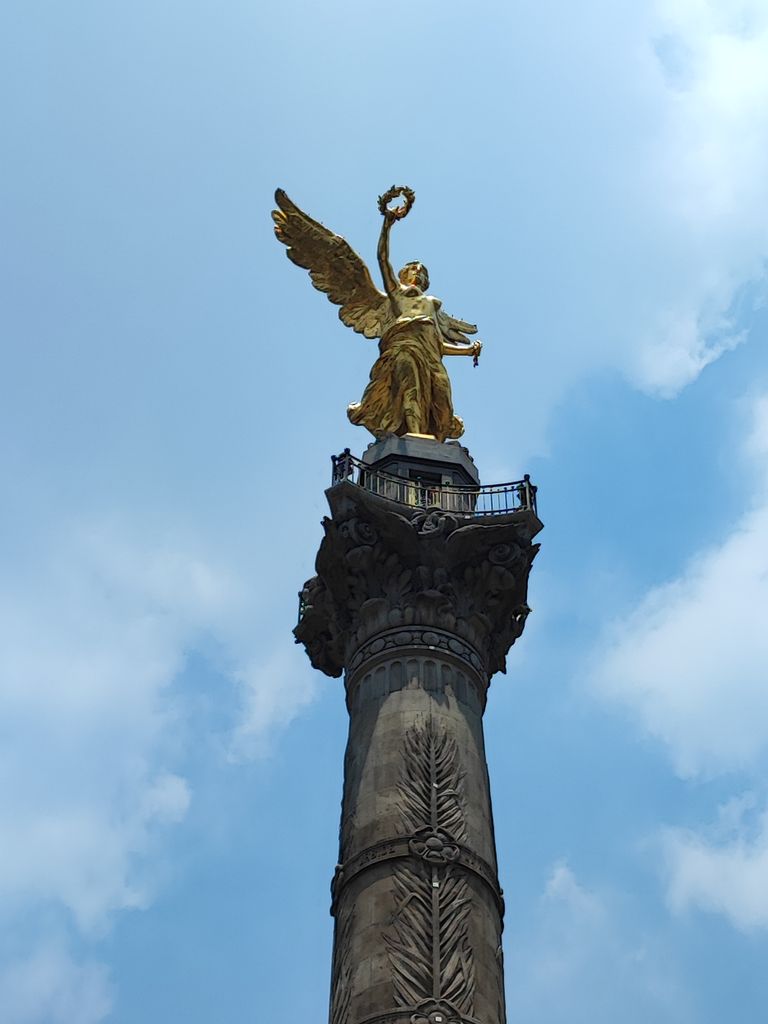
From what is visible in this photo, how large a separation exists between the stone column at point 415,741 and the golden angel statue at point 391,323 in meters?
4.21

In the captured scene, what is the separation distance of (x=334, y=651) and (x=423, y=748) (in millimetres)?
3969

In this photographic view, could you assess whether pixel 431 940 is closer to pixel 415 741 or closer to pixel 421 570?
pixel 415 741

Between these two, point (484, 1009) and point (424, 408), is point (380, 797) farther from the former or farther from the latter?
point (424, 408)

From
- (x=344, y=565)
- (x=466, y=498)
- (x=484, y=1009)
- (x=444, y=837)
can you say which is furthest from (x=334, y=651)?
(x=484, y=1009)

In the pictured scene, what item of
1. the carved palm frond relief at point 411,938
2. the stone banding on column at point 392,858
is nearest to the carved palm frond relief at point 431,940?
the carved palm frond relief at point 411,938

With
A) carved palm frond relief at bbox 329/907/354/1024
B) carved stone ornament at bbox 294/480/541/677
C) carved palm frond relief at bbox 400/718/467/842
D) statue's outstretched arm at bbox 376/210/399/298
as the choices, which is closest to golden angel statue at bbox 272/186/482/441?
statue's outstretched arm at bbox 376/210/399/298

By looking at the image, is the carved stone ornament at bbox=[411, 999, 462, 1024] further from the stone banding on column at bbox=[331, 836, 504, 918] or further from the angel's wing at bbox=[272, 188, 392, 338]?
the angel's wing at bbox=[272, 188, 392, 338]

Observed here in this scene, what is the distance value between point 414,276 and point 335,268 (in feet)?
5.79

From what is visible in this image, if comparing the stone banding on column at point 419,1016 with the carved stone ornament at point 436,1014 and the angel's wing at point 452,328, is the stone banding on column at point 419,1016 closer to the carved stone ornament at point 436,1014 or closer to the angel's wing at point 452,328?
the carved stone ornament at point 436,1014

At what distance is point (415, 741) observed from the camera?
2336 centimetres

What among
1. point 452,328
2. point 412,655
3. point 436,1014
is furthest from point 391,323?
point 436,1014

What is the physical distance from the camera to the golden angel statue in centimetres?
2983

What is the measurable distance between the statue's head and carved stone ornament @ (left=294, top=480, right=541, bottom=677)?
7.53m

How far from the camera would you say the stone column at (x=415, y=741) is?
20703 millimetres
